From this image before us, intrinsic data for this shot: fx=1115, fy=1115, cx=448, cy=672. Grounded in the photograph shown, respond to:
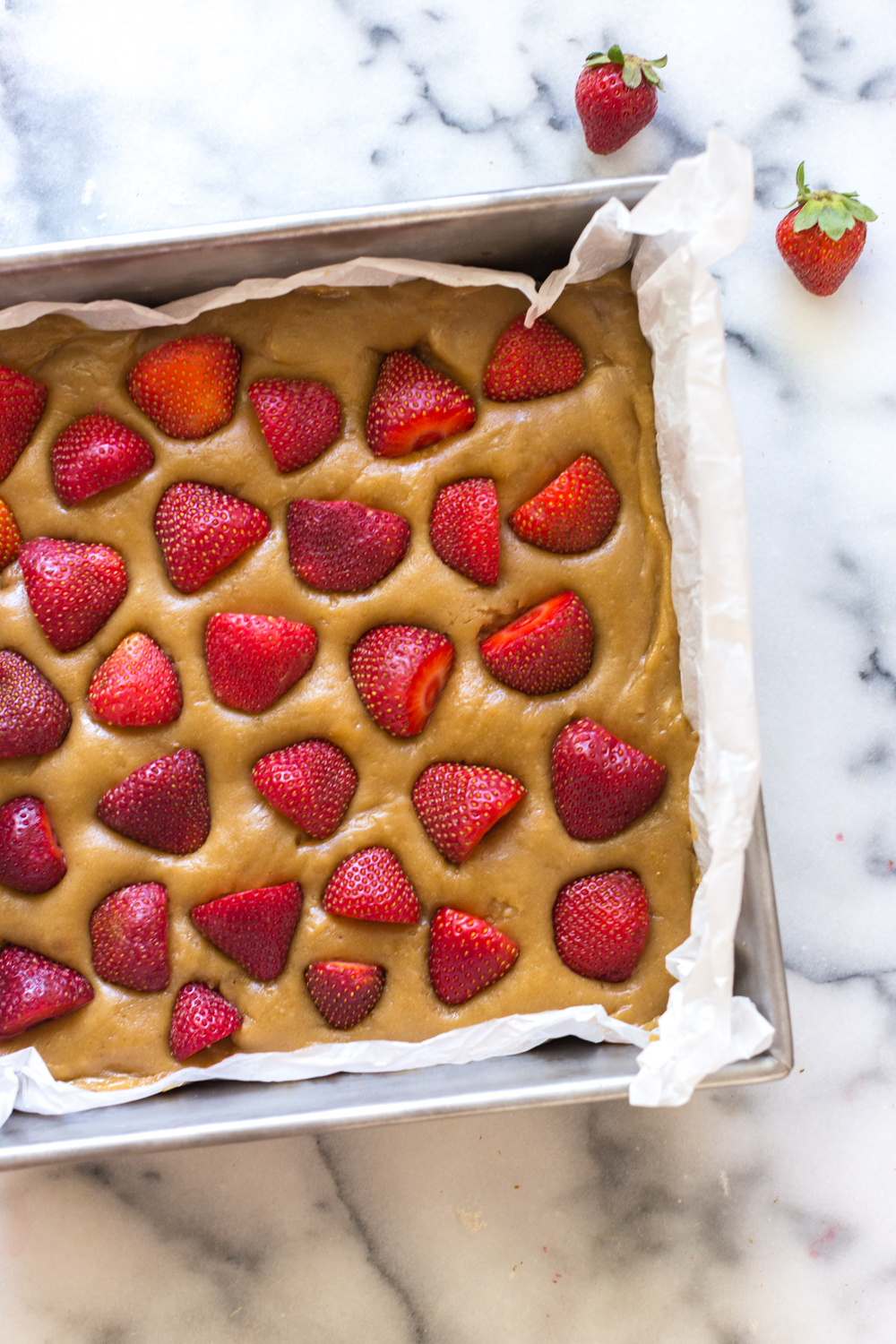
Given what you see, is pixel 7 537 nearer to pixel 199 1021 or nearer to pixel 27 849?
pixel 27 849

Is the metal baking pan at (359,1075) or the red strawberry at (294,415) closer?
the metal baking pan at (359,1075)

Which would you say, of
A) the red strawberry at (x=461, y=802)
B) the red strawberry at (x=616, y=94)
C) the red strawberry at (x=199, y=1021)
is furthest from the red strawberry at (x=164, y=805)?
the red strawberry at (x=616, y=94)

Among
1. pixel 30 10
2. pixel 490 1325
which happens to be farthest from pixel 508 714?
pixel 30 10

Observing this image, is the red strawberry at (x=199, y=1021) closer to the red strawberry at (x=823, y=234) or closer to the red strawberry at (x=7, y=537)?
the red strawberry at (x=7, y=537)

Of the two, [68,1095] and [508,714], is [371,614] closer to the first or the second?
[508,714]

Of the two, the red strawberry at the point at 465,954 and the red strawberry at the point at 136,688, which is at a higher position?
the red strawberry at the point at 136,688
